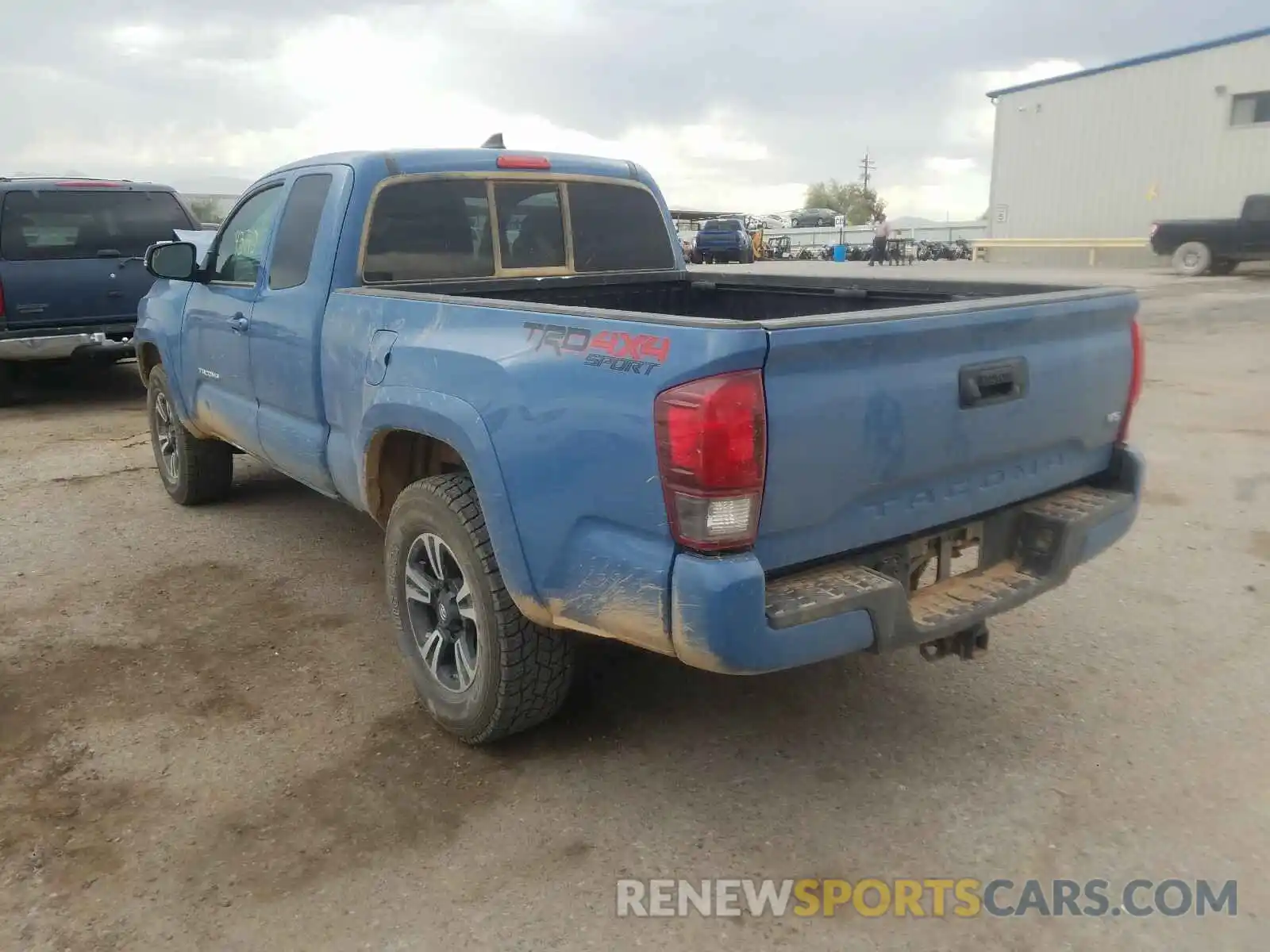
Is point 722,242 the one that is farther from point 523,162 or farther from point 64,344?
point 523,162

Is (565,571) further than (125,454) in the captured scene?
No

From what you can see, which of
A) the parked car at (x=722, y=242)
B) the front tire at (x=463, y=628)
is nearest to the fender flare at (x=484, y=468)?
the front tire at (x=463, y=628)

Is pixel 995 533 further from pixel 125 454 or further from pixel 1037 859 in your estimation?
pixel 125 454

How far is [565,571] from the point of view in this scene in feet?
9.10

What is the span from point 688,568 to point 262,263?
9.99 ft

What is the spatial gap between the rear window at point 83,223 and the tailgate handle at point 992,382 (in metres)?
8.87

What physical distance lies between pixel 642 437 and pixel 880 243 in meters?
33.3

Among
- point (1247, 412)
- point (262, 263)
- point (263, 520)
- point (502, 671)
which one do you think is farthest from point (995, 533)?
point (1247, 412)

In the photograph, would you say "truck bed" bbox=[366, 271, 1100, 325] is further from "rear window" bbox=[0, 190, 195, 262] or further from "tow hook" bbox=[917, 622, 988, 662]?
"rear window" bbox=[0, 190, 195, 262]

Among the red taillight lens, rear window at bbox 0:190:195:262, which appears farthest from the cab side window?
rear window at bbox 0:190:195:262

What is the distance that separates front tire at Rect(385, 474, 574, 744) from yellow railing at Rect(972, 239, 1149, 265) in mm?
29740

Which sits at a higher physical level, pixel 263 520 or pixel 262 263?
pixel 262 263

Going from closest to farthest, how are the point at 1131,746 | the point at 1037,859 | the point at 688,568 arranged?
the point at 688,568 → the point at 1037,859 → the point at 1131,746

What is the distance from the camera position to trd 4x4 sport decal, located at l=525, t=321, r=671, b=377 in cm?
250
